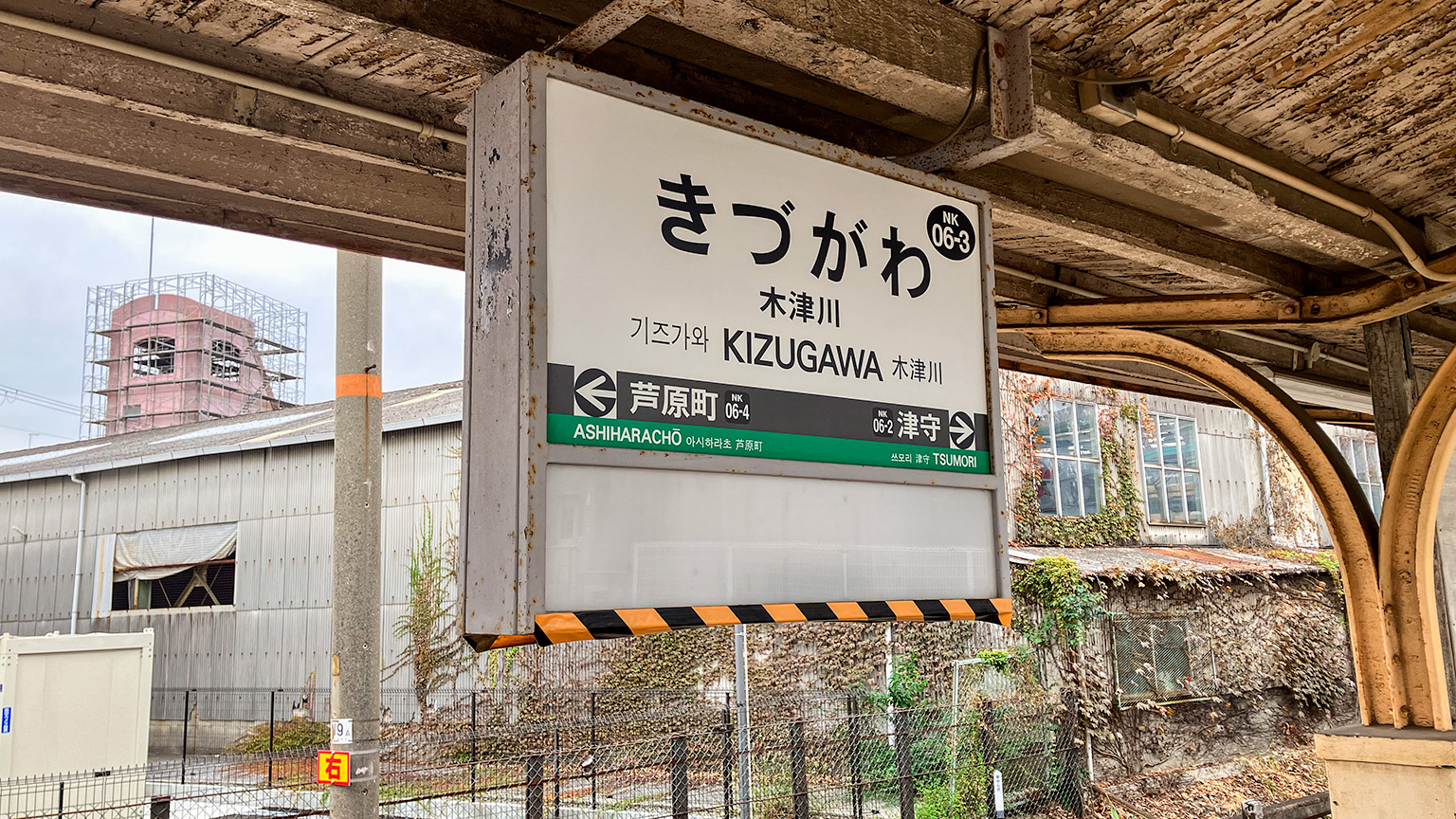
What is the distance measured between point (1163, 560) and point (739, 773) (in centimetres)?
1011

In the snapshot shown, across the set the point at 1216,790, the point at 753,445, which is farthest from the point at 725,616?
the point at 1216,790

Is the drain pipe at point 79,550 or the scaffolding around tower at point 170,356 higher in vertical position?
the scaffolding around tower at point 170,356

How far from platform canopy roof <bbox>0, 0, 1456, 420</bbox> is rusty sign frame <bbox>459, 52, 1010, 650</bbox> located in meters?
0.35

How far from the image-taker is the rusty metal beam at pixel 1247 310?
6.12m

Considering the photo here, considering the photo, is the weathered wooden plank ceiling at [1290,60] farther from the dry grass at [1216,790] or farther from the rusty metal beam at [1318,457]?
the dry grass at [1216,790]

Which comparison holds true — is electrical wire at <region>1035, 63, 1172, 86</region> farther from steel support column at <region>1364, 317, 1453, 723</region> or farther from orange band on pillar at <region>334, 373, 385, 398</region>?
orange band on pillar at <region>334, 373, 385, 398</region>

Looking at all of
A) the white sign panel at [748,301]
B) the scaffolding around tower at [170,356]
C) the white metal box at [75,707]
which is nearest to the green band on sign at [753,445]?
the white sign panel at [748,301]

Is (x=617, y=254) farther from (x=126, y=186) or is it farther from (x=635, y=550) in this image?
(x=126, y=186)

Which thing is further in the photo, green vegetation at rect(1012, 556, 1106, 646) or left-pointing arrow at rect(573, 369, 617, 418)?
green vegetation at rect(1012, 556, 1106, 646)

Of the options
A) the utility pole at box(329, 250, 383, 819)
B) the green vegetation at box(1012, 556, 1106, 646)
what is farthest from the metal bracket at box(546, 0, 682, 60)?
the green vegetation at box(1012, 556, 1106, 646)

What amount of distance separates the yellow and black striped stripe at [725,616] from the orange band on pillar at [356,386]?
5.03m

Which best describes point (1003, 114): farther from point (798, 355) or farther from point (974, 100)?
point (798, 355)

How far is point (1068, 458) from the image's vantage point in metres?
19.0

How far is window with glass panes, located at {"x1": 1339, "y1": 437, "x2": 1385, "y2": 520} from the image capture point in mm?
25036
